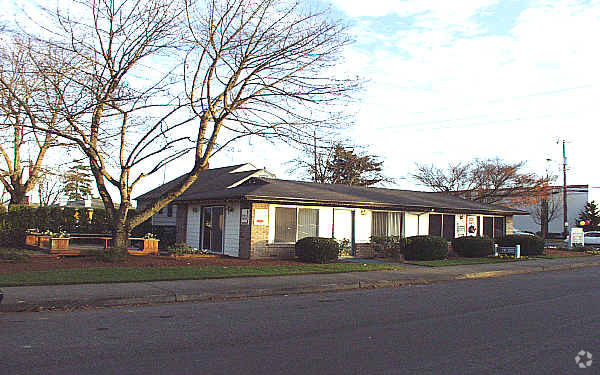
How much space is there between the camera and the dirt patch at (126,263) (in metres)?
15.8

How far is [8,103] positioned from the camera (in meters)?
16.0

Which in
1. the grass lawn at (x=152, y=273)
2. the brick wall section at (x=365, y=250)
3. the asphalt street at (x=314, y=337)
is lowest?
the asphalt street at (x=314, y=337)

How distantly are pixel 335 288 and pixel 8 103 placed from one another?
11076 mm

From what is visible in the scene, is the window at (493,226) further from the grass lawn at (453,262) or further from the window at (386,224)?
the window at (386,224)

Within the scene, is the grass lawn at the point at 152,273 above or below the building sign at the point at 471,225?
below

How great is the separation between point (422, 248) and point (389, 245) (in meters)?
1.46

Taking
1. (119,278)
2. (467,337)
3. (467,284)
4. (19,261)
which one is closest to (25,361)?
(467,337)

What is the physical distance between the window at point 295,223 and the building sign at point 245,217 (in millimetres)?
1277

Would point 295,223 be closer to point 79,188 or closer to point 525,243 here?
point 525,243

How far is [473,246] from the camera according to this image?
84.6 feet

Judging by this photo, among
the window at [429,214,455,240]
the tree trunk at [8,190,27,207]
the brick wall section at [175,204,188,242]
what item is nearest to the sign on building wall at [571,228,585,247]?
the window at [429,214,455,240]

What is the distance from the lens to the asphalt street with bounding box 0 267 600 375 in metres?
6.33

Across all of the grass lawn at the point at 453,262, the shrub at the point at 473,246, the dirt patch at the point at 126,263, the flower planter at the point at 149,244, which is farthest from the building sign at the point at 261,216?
the shrub at the point at 473,246

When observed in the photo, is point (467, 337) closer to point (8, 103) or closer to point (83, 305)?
point (83, 305)
